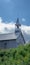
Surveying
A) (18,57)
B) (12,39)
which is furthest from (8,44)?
(18,57)

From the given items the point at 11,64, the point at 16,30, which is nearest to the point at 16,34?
the point at 16,30

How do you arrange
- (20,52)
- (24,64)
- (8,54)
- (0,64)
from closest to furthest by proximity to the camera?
(24,64)
(0,64)
(20,52)
(8,54)

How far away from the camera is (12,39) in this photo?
4216cm

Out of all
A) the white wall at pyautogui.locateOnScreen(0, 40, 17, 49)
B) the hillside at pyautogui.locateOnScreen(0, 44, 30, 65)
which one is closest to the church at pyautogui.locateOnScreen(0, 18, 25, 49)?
the white wall at pyautogui.locateOnScreen(0, 40, 17, 49)

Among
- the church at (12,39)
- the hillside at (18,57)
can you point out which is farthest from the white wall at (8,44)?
the hillside at (18,57)

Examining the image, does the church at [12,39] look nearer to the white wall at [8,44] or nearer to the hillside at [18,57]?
the white wall at [8,44]

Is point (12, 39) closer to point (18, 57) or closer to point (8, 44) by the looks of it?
point (8, 44)

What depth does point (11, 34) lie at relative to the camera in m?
44.4

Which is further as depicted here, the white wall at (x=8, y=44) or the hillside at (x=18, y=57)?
the white wall at (x=8, y=44)

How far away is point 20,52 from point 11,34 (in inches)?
1091

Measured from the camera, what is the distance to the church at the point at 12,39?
42.2m

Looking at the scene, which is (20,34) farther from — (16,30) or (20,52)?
(20,52)

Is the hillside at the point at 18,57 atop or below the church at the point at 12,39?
below

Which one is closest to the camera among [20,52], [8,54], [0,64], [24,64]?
[24,64]
